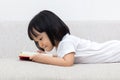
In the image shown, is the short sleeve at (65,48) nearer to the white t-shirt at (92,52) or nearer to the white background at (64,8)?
the white t-shirt at (92,52)

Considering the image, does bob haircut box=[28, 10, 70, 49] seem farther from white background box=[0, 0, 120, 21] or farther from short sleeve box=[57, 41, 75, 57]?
white background box=[0, 0, 120, 21]

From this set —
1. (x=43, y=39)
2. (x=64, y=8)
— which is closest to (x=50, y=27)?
(x=43, y=39)

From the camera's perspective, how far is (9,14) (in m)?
2.25

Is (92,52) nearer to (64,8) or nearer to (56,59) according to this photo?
(56,59)

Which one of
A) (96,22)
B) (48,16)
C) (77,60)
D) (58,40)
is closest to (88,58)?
(77,60)

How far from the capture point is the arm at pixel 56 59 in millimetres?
1511

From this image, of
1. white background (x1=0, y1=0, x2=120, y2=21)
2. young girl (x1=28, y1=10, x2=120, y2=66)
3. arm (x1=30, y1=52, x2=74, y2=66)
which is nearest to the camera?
arm (x1=30, y1=52, x2=74, y2=66)

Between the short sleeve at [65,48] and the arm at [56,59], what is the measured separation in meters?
0.02

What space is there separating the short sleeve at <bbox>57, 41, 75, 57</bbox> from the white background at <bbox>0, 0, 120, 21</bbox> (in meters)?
0.67

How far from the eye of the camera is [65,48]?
5.14 feet

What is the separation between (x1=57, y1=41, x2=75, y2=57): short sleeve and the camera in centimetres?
155

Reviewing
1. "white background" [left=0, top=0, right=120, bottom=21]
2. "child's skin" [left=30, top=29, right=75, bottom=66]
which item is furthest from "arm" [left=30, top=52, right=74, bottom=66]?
"white background" [left=0, top=0, right=120, bottom=21]

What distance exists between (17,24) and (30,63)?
62 cm

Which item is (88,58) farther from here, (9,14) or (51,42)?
(9,14)
